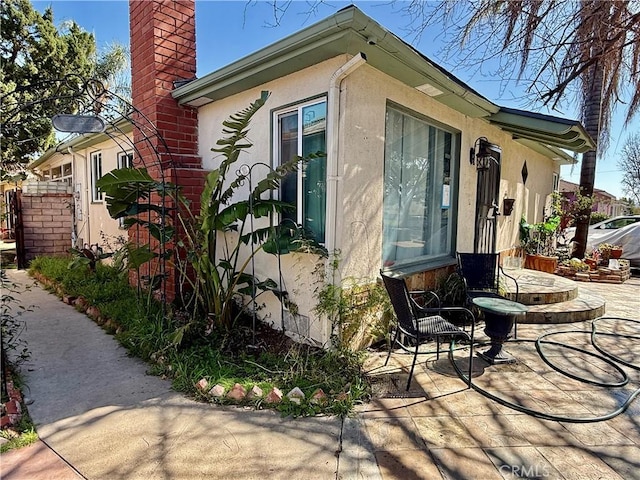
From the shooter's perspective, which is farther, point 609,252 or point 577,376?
point 609,252

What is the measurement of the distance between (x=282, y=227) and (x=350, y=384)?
72.8 inches

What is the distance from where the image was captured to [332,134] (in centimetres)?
395

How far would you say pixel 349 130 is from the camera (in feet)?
13.1

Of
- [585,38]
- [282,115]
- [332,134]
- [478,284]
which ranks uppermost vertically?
[585,38]

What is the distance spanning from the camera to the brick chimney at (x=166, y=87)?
17.2 feet

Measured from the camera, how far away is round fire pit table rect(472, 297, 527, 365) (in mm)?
3908

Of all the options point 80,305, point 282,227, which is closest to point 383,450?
point 282,227

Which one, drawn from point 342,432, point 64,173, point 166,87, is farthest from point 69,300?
point 64,173

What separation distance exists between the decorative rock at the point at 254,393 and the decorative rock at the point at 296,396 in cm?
27

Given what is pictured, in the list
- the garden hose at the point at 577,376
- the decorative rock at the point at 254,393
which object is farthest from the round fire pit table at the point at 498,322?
the decorative rock at the point at 254,393

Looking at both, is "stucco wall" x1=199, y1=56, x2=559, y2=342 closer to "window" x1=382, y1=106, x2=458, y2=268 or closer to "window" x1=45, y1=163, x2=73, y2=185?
"window" x1=382, y1=106, x2=458, y2=268

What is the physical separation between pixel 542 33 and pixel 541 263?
542 cm

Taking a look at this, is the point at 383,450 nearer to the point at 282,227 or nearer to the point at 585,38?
the point at 282,227

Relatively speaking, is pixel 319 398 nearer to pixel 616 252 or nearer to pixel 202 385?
pixel 202 385
